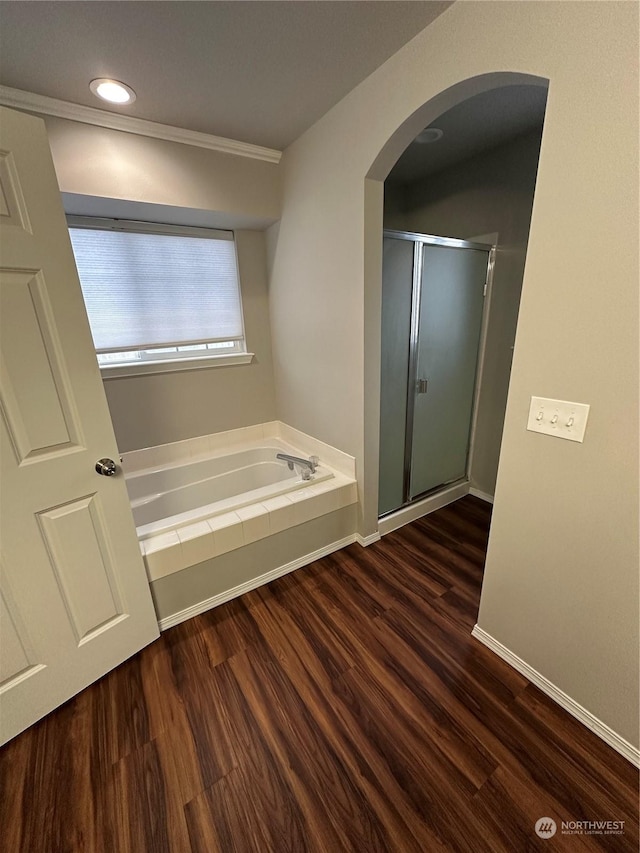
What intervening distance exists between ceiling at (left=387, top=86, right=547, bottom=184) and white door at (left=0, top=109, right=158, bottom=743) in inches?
75.5

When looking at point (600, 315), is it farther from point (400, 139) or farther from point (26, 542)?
point (26, 542)

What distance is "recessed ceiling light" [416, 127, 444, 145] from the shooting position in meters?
1.91

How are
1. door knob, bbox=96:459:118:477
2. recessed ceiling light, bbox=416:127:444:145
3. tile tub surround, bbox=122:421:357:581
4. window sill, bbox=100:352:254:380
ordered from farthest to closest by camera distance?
window sill, bbox=100:352:254:380 → recessed ceiling light, bbox=416:127:444:145 → tile tub surround, bbox=122:421:357:581 → door knob, bbox=96:459:118:477

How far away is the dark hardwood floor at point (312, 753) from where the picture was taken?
3.24 feet

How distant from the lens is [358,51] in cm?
133

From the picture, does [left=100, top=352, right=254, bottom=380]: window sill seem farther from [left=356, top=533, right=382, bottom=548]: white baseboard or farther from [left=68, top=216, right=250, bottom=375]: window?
[left=356, top=533, right=382, bottom=548]: white baseboard

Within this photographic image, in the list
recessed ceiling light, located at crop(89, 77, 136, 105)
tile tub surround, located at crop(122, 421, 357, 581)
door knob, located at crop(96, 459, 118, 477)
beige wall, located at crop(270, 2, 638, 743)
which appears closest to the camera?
beige wall, located at crop(270, 2, 638, 743)

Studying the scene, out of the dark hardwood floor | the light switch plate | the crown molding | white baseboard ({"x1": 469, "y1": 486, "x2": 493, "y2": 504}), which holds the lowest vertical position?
the dark hardwood floor

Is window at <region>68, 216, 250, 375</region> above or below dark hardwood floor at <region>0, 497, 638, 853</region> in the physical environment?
above

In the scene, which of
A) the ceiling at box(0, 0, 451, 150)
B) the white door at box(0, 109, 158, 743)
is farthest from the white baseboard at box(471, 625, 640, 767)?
the ceiling at box(0, 0, 451, 150)

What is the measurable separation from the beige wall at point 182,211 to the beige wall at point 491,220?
48.9 inches

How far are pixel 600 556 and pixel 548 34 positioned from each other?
1549mm

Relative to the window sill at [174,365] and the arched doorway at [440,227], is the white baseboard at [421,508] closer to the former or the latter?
the arched doorway at [440,227]

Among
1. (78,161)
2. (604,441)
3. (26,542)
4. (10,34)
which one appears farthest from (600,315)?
(78,161)
